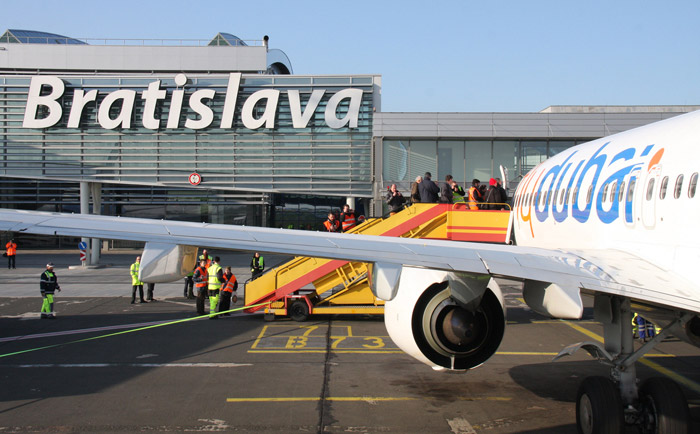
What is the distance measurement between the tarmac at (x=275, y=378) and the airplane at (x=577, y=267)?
5.63 feet

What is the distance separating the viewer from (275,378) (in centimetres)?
1293

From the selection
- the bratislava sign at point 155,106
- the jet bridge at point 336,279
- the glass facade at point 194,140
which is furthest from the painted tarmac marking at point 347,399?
the bratislava sign at point 155,106

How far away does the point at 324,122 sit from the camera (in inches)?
1534

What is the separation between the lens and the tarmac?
33.2ft

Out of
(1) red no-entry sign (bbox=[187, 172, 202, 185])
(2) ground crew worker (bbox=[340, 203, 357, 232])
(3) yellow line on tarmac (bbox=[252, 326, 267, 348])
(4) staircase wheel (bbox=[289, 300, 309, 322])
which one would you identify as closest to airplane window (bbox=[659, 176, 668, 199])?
(3) yellow line on tarmac (bbox=[252, 326, 267, 348])

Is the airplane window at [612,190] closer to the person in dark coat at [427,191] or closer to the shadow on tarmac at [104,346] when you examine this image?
the shadow on tarmac at [104,346]

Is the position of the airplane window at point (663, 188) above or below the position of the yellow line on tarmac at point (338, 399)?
above

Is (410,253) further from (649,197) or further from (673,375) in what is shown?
(673,375)

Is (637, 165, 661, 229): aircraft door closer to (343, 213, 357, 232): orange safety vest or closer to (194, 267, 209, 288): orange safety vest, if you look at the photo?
(343, 213, 357, 232): orange safety vest

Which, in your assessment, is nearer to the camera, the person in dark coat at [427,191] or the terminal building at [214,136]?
the person in dark coat at [427,191]

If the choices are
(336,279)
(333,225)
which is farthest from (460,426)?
(333,225)

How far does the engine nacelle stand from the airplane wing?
0.83 m

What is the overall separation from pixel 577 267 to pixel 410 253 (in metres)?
2.36

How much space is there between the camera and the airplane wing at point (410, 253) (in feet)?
22.6
